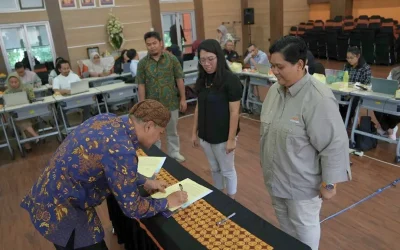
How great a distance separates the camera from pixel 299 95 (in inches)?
57.1

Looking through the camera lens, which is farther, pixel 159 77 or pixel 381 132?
pixel 381 132

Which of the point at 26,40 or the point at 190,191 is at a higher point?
the point at 26,40

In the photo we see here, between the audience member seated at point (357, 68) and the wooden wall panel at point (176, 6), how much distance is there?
22.9 ft

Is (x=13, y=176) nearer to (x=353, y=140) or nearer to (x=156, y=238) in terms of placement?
(x=156, y=238)

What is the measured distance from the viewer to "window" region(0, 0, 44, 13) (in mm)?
7625

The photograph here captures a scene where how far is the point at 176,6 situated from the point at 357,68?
23.5 feet

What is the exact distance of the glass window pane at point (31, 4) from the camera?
25.7 feet

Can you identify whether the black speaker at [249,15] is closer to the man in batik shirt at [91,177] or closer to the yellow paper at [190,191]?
the yellow paper at [190,191]

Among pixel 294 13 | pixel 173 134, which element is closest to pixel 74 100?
pixel 173 134

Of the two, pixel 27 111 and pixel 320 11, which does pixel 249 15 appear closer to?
pixel 320 11

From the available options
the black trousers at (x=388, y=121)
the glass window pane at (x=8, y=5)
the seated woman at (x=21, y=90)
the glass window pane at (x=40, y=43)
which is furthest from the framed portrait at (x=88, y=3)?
the black trousers at (x=388, y=121)

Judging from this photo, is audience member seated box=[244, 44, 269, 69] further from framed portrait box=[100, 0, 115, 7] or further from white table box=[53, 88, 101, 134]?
framed portrait box=[100, 0, 115, 7]

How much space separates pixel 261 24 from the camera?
38.5 ft

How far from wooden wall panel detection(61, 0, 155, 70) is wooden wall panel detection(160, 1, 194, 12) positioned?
1.71 ft
